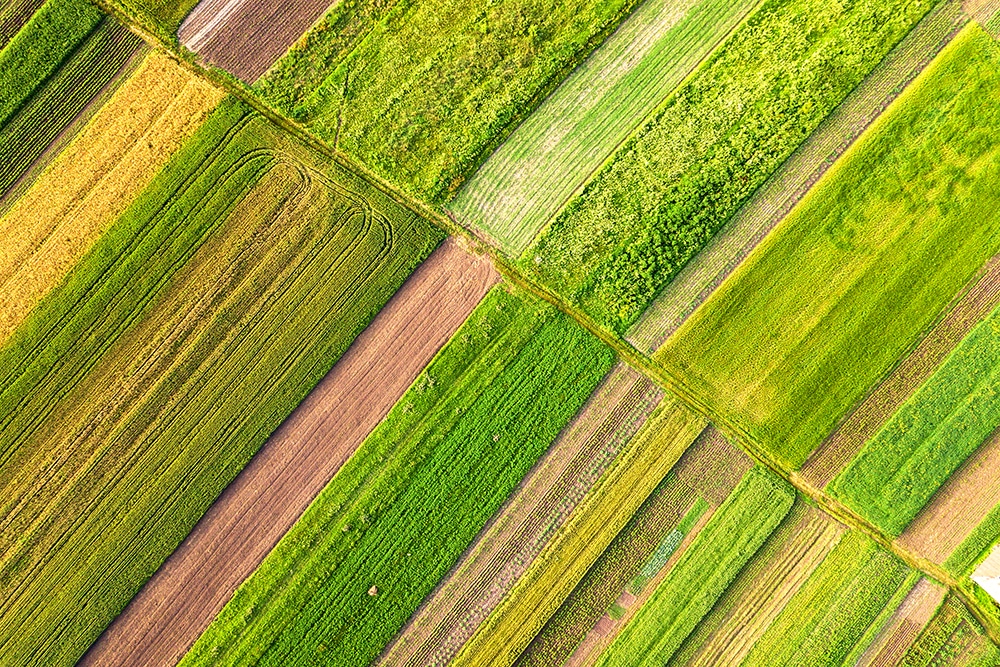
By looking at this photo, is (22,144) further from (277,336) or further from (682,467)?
(682,467)

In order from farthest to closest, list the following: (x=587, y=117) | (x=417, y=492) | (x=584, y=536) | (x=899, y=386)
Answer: (x=587, y=117), (x=899, y=386), (x=584, y=536), (x=417, y=492)

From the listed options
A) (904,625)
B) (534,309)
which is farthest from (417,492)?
(904,625)

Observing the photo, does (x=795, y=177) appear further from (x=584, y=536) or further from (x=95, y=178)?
(x=95, y=178)

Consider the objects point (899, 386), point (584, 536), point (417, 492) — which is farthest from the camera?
point (899, 386)

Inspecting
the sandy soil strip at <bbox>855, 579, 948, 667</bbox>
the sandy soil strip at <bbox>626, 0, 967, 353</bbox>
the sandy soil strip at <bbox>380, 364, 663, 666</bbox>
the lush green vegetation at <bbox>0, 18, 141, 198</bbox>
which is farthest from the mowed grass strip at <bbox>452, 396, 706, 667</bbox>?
the lush green vegetation at <bbox>0, 18, 141, 198</bbox>

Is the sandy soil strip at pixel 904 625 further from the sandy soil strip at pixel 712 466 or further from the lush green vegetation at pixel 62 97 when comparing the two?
the lush green vegetation at pixel 62 97

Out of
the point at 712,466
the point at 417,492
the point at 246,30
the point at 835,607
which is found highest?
the point at 246,30
